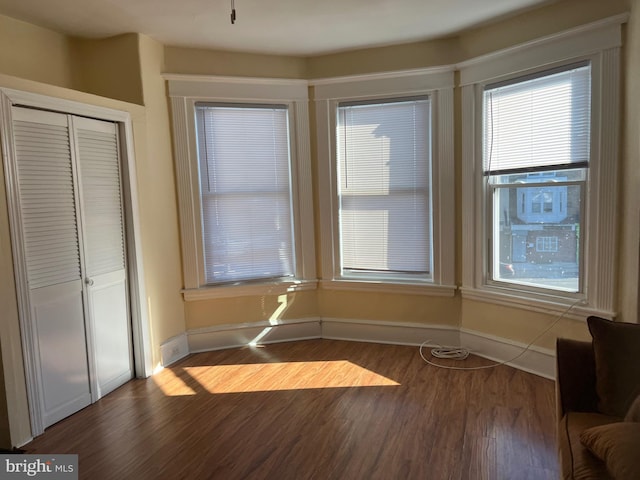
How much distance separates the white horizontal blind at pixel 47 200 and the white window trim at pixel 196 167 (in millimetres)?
1027

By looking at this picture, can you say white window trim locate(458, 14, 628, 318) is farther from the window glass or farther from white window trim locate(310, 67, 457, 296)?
white window trim locate(310, 67, 457, 296)

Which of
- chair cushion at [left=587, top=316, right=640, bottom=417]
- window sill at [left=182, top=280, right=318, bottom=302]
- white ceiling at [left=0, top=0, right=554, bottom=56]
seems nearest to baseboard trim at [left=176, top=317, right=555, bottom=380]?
window sill at [left=182, top=280, right=318, bottom=302]

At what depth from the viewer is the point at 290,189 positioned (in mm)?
4105

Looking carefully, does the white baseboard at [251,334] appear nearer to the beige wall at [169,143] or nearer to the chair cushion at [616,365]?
the beige wall at [169,143]

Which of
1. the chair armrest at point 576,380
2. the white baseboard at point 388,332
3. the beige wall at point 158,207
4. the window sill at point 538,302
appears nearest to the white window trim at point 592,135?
the window sill at point 538,302

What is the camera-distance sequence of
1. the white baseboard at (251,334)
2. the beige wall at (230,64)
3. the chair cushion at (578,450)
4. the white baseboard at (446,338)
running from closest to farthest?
the chair cushion at (578,450) → the white baseboard at (446,338) → the beige wall at (230,64) → the white baseboard at (251,334)

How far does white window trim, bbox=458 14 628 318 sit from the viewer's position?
9.09 feet

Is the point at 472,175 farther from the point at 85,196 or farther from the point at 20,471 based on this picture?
the point at 20,471

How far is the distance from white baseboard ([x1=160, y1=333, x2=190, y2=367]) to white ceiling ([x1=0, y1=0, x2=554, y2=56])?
247cm

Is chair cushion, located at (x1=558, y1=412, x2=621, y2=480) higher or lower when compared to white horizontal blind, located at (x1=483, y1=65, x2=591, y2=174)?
lower

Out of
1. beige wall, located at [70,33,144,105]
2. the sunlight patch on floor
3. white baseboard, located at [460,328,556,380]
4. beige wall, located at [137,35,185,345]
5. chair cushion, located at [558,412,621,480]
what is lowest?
the sunlight patch on floor

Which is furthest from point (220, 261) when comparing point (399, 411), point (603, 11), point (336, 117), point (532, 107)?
point (603, 11)

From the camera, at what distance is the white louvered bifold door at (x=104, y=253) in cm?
304

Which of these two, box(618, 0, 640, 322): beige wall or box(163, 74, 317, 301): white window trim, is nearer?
box(618, 0, 640, 322): beige wall
